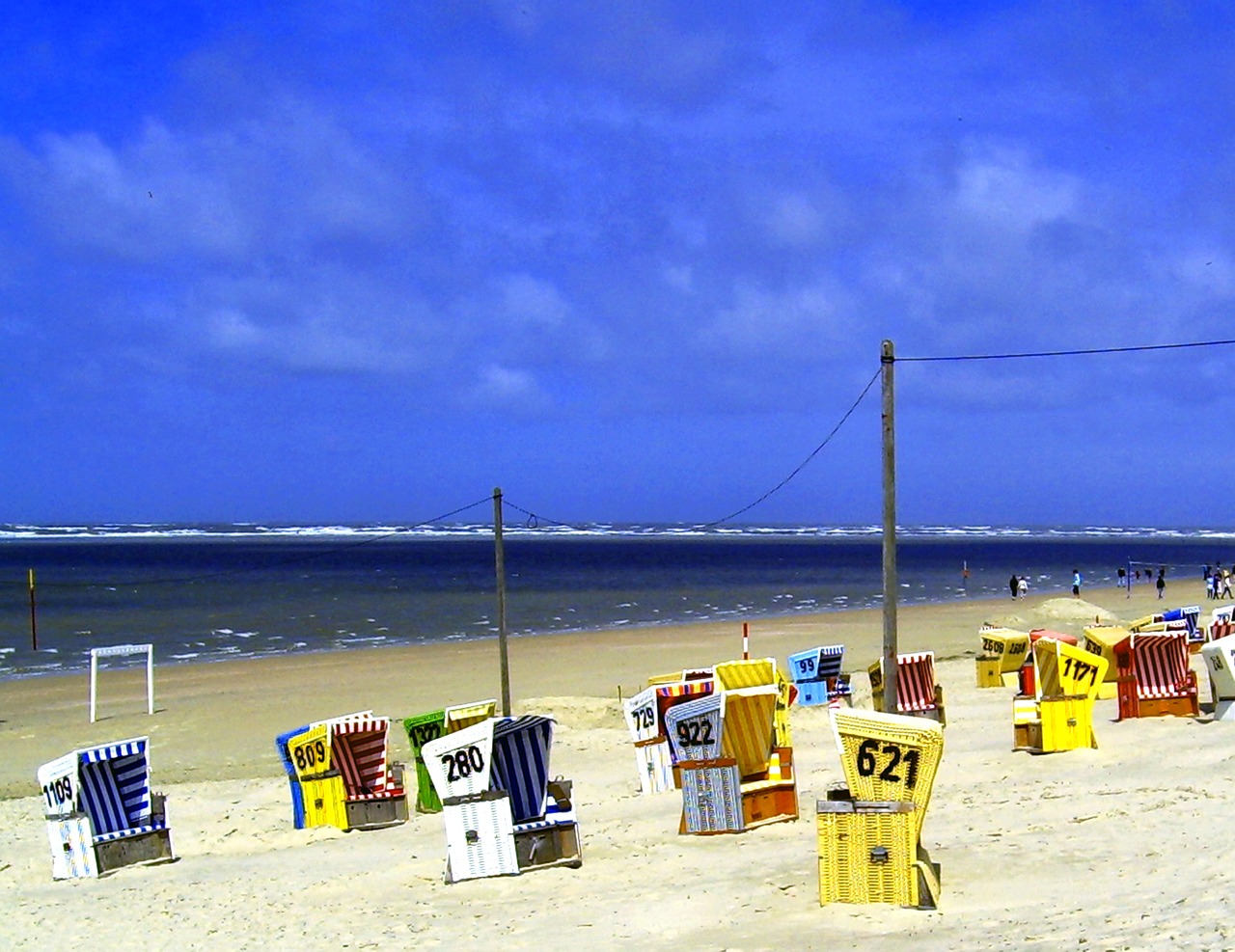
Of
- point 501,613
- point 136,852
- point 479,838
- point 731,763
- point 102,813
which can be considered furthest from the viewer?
point 501,613

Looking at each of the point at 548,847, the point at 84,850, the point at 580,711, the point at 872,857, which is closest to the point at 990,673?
the point at 580,711

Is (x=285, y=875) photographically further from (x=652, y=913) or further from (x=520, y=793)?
(x=652, y=913)

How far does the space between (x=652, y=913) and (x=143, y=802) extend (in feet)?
20.7

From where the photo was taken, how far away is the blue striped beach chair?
12320 millimetres

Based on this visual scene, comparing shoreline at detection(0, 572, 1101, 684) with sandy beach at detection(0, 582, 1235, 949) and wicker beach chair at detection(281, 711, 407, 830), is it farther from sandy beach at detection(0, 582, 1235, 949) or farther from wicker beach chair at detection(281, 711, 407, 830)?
wicker beach chair at detection(281, 711, 407, 830)

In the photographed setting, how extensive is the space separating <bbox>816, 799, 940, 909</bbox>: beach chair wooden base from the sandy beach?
0.47 feet

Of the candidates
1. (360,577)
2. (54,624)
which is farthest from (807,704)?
(360,577)

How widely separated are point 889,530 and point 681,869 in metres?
4.35

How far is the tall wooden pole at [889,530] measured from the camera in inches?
512

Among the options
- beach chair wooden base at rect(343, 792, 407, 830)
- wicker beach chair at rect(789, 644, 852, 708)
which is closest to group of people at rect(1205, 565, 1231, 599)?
wicker beach chair at rect(789, 644, 852, 708)

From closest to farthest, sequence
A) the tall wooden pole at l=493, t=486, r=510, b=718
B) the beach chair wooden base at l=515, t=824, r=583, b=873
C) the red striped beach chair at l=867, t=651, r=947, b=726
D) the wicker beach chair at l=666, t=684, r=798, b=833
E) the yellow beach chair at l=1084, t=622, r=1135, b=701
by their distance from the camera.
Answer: the beach chair wooden base at l=515, t=824, r=583, b=873
the wicker beach chair at l=666, t=684, r=798, b=833
the red striped beach chair at l=867, t=651, r=947, b=726
the yellow beach chair at l=1084, t=622, r=1135, b=701
the tall wooden pole at l=493, t=486, r=510, b=718

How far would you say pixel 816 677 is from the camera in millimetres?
21641

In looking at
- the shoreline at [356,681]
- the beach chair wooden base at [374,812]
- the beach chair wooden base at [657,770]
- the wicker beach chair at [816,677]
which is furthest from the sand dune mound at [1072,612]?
the beach chair wooden base at [374,812]

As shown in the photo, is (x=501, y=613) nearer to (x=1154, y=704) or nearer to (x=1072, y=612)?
(x=1154, y=704)
